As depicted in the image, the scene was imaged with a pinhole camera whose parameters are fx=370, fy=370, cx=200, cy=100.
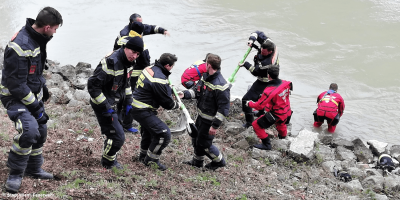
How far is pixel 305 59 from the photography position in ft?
46.1

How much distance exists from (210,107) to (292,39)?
11.0 meters

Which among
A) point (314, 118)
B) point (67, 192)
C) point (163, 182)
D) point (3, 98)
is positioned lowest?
point (314, 118)

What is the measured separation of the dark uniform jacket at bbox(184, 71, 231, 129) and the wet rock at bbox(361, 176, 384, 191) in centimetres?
302

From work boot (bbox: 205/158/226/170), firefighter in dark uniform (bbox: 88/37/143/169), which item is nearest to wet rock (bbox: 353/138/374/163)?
work boot (bbox: 205/158/226/170)

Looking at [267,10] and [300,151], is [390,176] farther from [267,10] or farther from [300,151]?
[267,10]

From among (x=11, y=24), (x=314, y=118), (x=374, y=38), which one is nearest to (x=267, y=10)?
(x=374, y=38)

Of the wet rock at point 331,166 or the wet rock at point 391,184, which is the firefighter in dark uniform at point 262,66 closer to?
the wet rock at point 331,166

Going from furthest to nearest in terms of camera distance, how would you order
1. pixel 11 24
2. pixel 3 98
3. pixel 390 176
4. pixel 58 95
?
pixel 11 24, pixel 58 95, pixel 390 176, pixel 3 98

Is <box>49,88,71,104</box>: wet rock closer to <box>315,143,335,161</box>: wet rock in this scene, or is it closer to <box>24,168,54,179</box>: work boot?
<box>24,168,54,179</box>: work boot

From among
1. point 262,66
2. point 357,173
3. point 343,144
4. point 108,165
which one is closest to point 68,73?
point 262,66

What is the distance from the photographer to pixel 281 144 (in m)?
7.67

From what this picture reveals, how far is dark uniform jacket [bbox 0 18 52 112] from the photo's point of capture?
4016mm

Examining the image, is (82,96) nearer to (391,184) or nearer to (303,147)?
(303,147)

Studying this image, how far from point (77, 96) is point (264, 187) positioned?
5.18m
